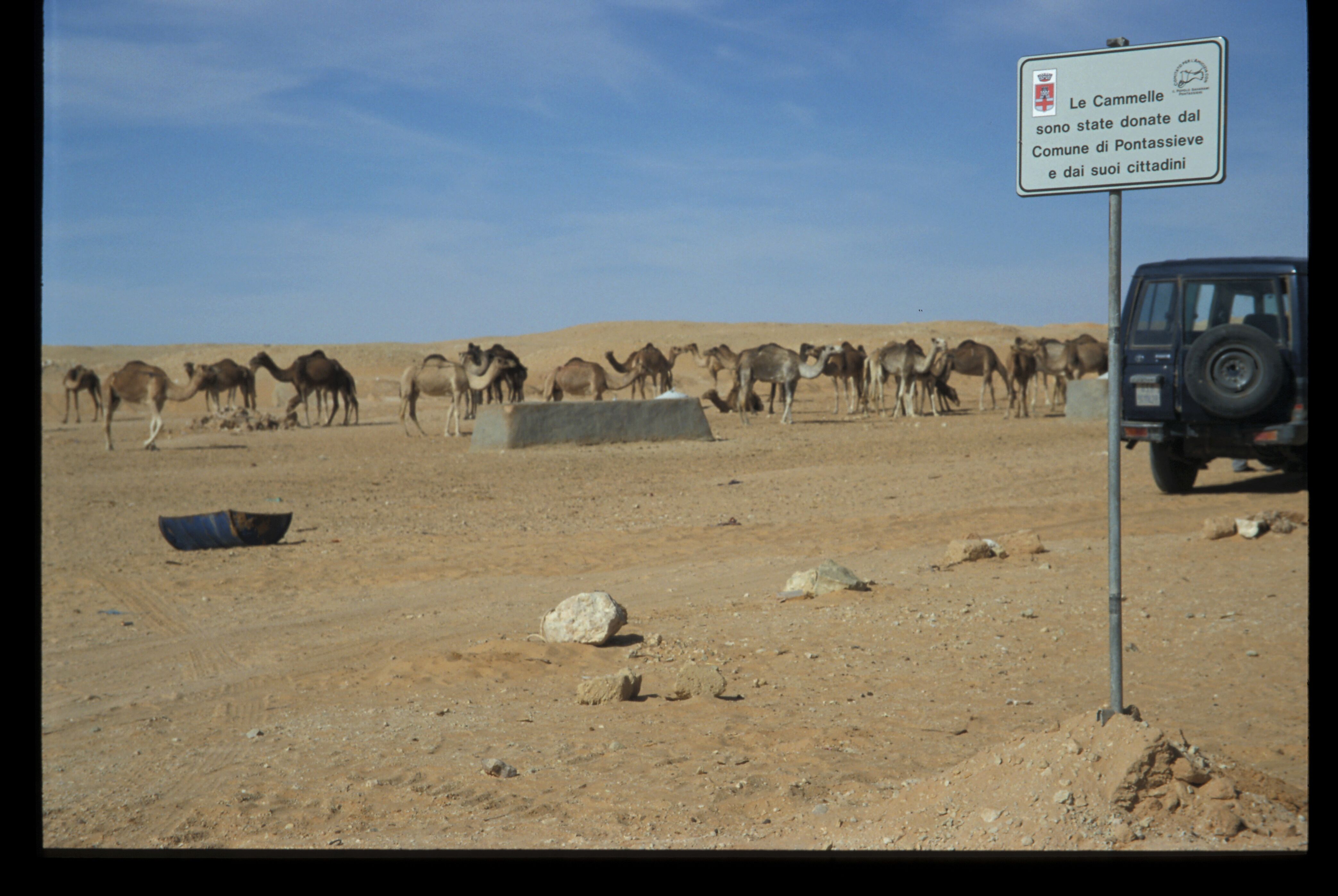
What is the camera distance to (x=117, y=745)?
5105 mm

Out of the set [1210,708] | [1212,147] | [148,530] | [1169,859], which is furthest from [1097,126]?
[148,530]

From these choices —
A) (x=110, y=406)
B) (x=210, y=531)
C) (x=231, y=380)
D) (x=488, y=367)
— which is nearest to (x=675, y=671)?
(x=210, y=531)

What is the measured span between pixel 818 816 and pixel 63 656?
5723mm

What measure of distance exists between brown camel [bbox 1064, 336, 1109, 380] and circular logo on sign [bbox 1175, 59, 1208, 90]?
90.5 ft

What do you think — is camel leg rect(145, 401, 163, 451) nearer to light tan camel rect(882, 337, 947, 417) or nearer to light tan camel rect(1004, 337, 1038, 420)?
light tan camel rect(882, 337, 947, 417)

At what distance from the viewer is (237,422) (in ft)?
96.8

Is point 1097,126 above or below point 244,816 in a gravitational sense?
above

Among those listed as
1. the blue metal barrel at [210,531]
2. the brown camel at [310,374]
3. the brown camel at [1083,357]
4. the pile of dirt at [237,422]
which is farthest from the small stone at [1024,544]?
the brown camel at [310,374]

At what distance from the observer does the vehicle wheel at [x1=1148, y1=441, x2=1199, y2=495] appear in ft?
40.3

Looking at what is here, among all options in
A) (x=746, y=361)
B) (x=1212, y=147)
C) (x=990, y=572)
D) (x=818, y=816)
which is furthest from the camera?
(x=746, y=361)

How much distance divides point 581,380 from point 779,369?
8441 millimetres

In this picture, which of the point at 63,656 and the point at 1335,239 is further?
the point at 63,656

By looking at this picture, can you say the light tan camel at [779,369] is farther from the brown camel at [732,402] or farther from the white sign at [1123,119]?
the white sign at [1123,119]

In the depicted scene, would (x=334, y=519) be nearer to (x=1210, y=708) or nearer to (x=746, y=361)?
(x=1210, y=708)
